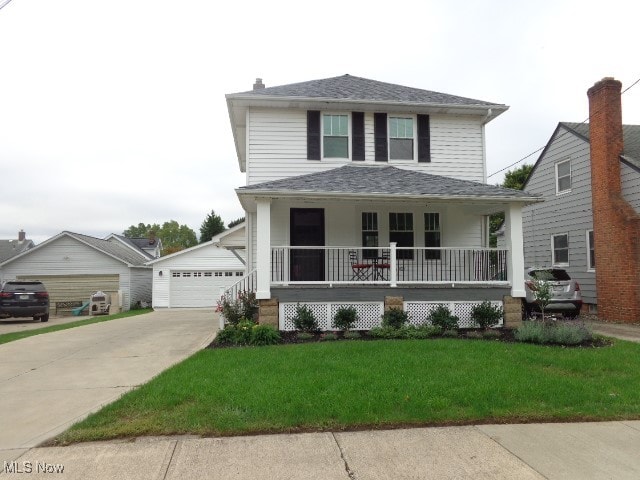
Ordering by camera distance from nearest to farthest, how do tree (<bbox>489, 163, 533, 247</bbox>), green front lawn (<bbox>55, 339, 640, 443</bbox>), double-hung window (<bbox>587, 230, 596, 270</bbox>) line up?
green front lawn (<bbox>55, 339, 640, 443</bbox>) < double-hung window (<bbox>587, 230, 596, 270</bbox>) < tree (<bbox>489, 163, 533, 247</bbox>)

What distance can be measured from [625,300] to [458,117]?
6907mm

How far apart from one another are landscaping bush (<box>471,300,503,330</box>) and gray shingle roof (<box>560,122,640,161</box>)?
6.91m

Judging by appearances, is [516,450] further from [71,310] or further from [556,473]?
[71,310]

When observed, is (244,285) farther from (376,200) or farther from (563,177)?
(563,177)

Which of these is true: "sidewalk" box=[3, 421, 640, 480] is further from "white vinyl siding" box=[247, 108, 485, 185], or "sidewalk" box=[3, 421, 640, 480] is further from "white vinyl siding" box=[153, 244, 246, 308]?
"white vinyl siding" box=[153, 244, 246, 308]

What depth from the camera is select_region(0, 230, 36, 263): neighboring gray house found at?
38719 mm

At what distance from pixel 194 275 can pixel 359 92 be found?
1500cm

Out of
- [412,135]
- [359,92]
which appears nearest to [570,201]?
[412,135]

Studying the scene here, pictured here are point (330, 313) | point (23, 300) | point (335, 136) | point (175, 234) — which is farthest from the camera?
point (175, 234)

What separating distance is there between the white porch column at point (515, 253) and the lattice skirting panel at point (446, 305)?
1.94 feet

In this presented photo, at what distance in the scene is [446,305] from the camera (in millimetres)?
10898

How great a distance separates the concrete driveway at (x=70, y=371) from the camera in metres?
4.84

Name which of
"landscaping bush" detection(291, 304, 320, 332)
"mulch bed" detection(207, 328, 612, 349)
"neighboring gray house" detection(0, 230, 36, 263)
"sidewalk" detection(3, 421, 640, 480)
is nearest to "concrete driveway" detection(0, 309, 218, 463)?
"sidewalk" detection(3, 421, 640, 480)

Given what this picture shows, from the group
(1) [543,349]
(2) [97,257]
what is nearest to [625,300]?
(1) [543,349]
